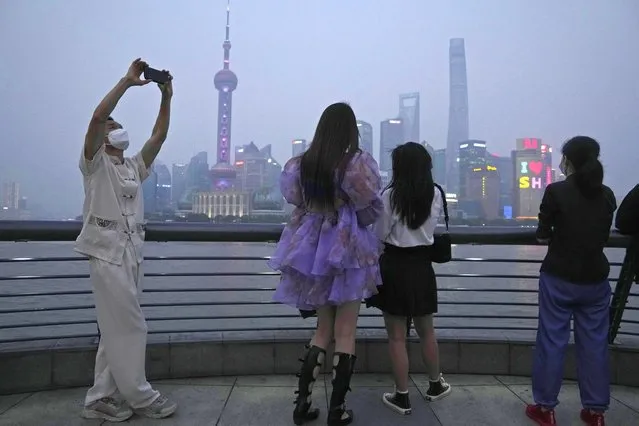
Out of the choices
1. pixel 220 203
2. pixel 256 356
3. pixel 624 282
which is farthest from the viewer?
pixel 220 203

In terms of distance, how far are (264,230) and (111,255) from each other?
3.30ft

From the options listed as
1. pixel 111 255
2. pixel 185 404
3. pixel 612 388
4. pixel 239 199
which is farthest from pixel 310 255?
pixel 239 199

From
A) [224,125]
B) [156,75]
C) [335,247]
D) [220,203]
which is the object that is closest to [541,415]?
[335,247]

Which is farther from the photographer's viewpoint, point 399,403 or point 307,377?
point 399,403

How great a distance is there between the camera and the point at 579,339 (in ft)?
8.20

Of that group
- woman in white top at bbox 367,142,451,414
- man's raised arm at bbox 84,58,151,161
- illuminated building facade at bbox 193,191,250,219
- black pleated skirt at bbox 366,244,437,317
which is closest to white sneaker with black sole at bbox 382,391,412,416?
woman in white top at bbox 367,142,451,414

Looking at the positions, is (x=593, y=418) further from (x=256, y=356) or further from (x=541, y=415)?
(x=256, y=356)

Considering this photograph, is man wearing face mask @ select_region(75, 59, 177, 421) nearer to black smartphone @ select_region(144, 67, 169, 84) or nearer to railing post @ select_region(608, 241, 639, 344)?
black smartphone @ select_region(144, 67, 169, 84)

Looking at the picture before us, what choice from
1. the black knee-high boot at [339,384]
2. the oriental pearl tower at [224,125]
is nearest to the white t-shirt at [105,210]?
the black knee-high boot at [339,384]

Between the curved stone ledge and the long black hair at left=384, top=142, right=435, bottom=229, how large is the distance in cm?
107

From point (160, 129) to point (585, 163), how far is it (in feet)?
7.64

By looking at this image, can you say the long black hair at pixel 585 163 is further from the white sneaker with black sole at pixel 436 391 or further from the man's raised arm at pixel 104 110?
the man's raised arm at pixel 104 110

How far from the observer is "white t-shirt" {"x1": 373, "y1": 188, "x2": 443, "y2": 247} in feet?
8.39

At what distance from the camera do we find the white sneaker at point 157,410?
2.44 meters
